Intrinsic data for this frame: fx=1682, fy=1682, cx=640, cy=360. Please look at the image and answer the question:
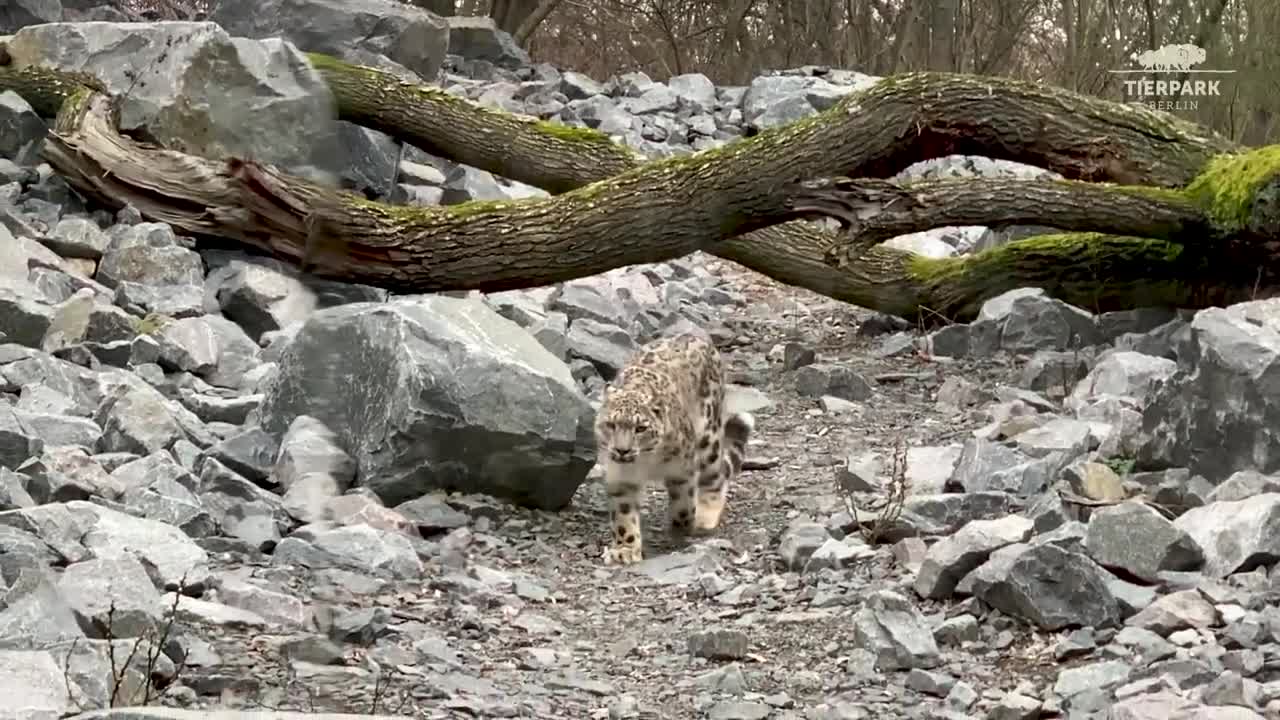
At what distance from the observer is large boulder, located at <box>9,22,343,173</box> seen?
36.6ft

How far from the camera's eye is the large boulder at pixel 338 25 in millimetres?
15656

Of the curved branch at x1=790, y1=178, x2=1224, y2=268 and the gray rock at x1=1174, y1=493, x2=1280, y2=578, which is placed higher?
the curved branch at x1=790, y1=178, x2=1224, y2=268

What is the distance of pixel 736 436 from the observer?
332 inches

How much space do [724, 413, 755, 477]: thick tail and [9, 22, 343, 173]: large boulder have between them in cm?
472

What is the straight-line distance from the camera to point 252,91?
11.6 meters

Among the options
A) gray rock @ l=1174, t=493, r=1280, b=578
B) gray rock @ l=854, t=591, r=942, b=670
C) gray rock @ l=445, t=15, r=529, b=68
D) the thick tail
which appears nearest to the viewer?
gray rock @ l=854, t=591, r=942, b=670

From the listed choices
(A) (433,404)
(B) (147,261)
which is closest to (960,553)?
(A) (433,404)

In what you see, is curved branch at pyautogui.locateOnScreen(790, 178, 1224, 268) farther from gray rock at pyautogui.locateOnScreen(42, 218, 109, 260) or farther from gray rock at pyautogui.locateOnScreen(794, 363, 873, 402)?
gray rock at pyautogui.locateOnScreen(42, 218, 109, 260)

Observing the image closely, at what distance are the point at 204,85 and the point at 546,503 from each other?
510 cm

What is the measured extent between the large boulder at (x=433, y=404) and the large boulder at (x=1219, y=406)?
2521mm

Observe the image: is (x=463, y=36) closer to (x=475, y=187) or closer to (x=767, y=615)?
(x=475, y=187)

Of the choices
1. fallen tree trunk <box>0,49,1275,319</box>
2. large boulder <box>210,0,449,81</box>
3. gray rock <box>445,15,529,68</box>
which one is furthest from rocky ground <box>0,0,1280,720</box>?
gray rock <box>445,15,529,68</box>
